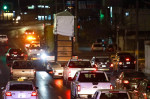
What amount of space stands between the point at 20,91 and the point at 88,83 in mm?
3047

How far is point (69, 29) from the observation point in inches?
1437

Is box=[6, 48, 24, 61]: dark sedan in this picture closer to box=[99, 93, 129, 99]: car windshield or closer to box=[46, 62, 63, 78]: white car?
box=[46, 62, 63, 78]: white car

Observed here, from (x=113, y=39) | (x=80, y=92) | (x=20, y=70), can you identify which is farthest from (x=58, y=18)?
(x=113, y=39)

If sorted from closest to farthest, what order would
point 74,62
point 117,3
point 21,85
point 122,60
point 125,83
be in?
point 21,85 < point 125,83 < point 74,62 < point 122,60 < point 117,3

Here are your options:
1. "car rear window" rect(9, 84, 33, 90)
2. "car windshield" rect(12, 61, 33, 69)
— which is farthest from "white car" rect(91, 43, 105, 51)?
"car rear window" rect(9, 84, 33, 90)

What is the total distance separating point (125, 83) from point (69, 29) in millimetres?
15967

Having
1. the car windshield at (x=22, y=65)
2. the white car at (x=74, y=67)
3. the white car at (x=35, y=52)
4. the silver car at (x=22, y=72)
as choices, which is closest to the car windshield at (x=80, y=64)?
the white car at (x=74, y=67)

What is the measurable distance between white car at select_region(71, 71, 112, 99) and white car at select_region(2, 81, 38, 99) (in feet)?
6.59

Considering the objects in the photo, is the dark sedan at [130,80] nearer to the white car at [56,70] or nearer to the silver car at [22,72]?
the silver car at [22,72]

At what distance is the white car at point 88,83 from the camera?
57.4ft

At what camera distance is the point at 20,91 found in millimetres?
16828

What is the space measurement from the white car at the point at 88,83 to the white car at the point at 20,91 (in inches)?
79.1

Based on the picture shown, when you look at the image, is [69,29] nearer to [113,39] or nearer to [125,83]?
[125,83]

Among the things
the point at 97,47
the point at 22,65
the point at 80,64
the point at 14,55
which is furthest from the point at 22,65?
the point at 97,47
